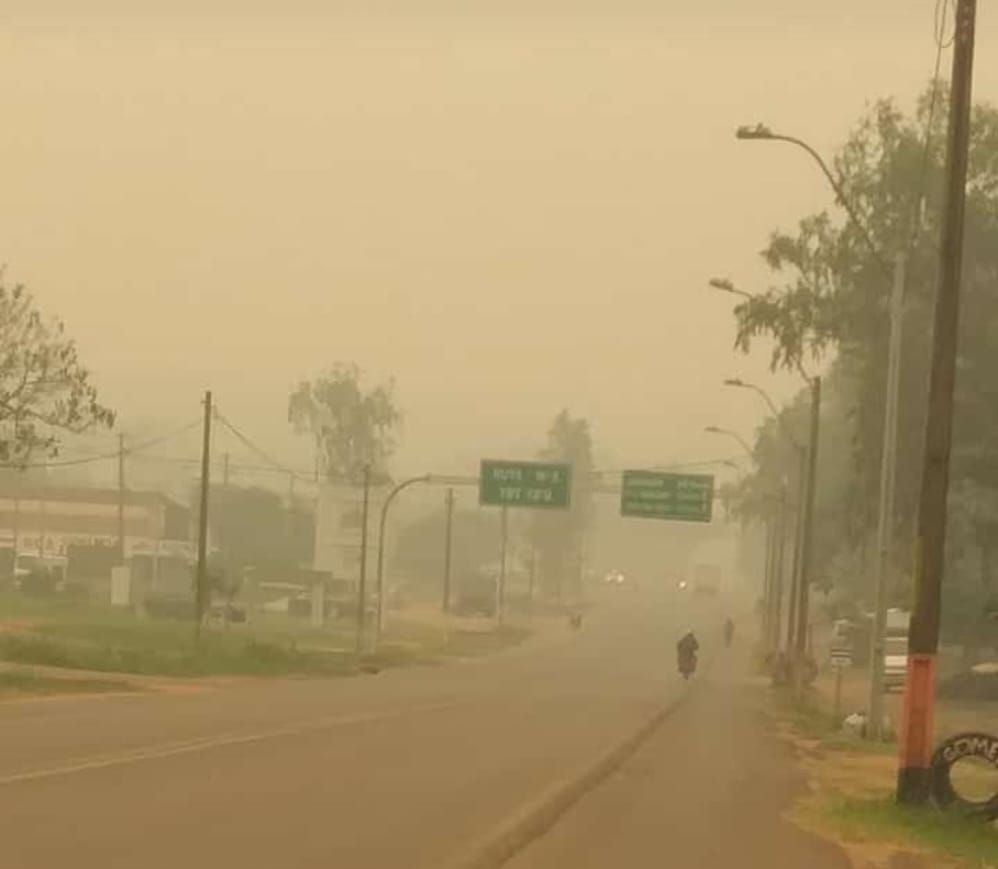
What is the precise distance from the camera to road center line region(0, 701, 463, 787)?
22953 mm

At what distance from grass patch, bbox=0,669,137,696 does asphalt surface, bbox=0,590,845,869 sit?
2060mm

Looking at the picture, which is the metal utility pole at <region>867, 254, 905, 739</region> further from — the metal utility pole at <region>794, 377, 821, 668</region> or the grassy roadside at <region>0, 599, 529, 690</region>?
the grassy roadside at <region>0, 599, 529, 690</region>

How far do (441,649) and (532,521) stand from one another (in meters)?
93.9

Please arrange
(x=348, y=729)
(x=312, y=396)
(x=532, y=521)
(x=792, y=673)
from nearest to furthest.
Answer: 1. (x=348, y=729)
2. (x=792, y=673)
3. (x=312, y=396)
4. (x=532, y=521)

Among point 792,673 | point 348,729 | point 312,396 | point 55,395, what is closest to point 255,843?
point 348,729

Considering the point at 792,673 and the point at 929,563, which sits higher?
the point at 929,563

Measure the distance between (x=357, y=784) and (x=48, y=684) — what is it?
24.5 metres

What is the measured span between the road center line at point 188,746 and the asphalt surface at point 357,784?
0.05 metres

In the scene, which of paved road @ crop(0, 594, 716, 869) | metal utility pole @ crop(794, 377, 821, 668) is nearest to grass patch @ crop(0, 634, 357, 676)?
paved road @ crop(0, 594, 716, 869)

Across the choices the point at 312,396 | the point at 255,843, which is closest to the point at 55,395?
the point at 255,843

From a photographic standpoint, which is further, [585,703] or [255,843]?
[585,703]

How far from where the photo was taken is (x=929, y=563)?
23.7 m

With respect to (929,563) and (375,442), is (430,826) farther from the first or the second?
(375,442)

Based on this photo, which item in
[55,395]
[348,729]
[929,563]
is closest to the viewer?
[929,563]
